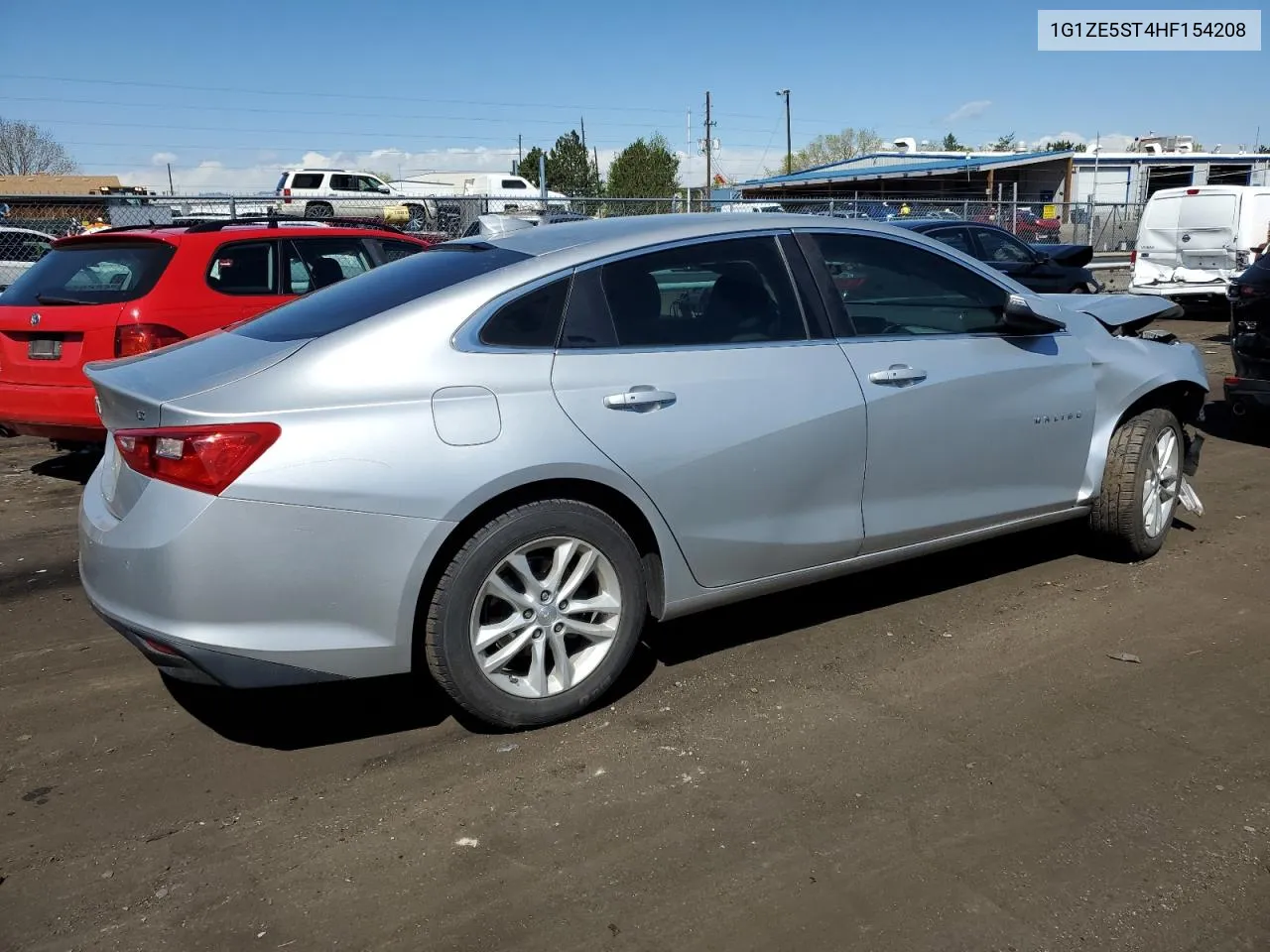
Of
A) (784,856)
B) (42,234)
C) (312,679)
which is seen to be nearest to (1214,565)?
(784,856)

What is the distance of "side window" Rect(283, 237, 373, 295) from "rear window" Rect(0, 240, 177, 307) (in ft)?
3.03

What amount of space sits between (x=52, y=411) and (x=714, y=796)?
5392 mm

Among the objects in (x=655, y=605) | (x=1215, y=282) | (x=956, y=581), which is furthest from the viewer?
(x=1215, y=282)

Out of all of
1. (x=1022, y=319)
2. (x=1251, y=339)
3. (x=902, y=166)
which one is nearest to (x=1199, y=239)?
(x=1251, y=339)

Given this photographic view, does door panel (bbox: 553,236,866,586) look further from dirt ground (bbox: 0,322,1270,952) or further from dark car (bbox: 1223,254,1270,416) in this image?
dark car (bbox: 1223,254,1270,416)

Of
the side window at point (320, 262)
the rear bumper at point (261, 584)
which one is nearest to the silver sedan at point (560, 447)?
the rear bumper at point (261, 584)

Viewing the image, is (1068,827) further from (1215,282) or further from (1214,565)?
(1215,282)

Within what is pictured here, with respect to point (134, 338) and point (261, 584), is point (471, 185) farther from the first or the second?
point (261, 584)

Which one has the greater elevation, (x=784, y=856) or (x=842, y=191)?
(x=842, y=191)

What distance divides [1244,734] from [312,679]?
9.76 ft

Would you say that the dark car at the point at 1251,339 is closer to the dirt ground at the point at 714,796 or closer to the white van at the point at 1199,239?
the dirt ground at the point at 714,796

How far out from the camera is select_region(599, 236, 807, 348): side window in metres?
3.78

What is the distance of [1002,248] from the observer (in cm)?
1410

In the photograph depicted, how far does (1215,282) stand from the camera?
54.6 ft
